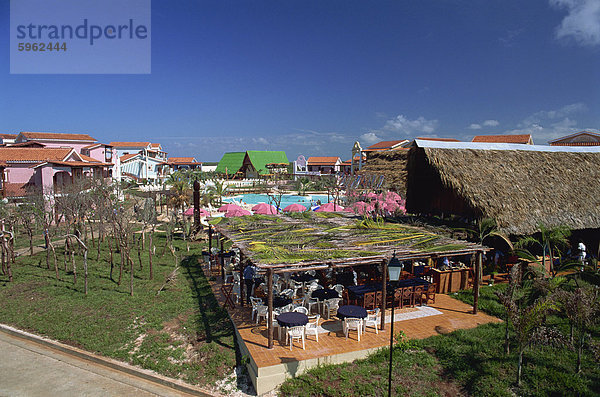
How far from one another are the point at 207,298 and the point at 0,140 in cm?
6270

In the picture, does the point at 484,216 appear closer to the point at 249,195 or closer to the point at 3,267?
the point at 3,267

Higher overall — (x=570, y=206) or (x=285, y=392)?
(x=570, y=206)

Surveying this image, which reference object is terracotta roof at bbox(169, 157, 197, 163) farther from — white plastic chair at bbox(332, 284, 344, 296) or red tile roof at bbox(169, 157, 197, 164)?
white plastic chair at bbox(332, 284, 344, 296)

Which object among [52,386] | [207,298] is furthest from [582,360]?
[52,386]

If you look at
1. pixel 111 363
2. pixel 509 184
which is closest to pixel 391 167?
pixel 509 184

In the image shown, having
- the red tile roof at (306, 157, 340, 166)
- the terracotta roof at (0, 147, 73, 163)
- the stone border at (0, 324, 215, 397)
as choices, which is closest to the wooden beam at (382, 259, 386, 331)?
the stone border at (0, 324, 215, 397)

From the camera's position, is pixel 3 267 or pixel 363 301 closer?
pixel 363 301

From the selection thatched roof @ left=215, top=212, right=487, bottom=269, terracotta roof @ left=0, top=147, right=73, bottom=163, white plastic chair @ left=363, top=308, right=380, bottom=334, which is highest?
terracotta roof @ left=0, top=147, right=73, bottom=163

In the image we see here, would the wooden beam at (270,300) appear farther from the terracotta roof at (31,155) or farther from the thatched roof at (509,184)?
the terracotta roof at (31,155)

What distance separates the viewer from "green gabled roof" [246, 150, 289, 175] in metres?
71.2

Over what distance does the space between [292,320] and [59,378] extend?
542 centimetres

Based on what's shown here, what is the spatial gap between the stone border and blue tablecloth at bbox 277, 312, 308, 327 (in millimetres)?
2097

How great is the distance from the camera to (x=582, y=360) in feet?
26.8

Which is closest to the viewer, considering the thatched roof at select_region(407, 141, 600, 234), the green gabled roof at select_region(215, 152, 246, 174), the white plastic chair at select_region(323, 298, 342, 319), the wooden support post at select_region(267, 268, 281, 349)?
the wooden support post at select_region(267, 268, 281, 349)
